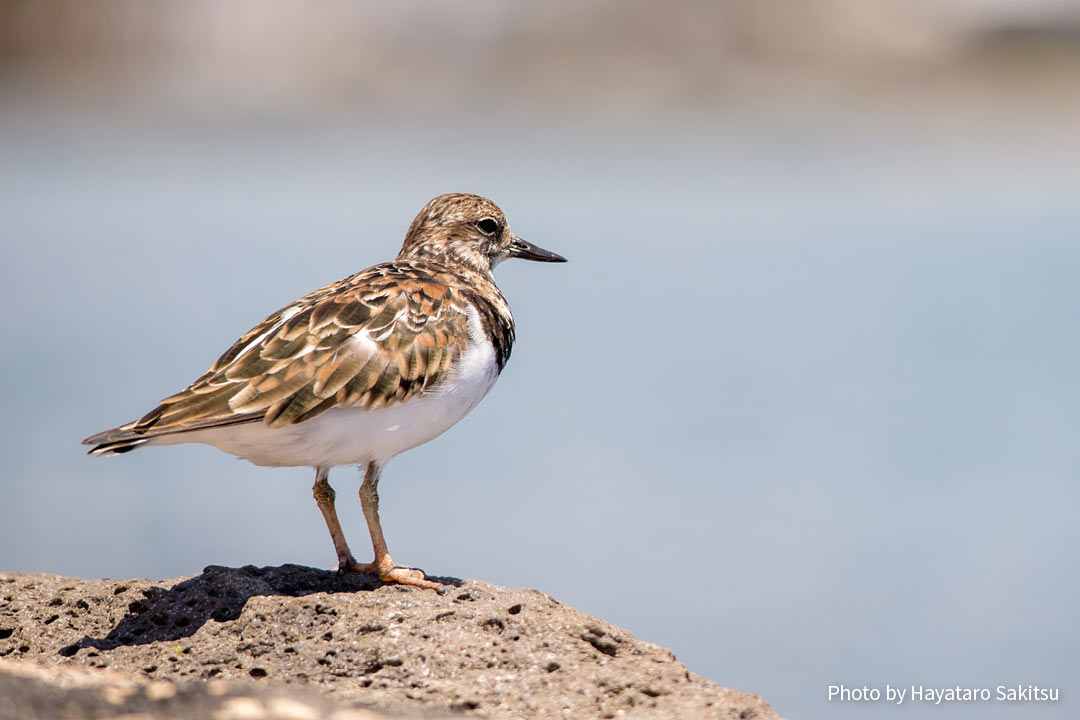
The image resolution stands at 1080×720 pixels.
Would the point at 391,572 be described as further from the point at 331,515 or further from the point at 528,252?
the point at 528,252

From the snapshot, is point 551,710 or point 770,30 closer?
point 551,710

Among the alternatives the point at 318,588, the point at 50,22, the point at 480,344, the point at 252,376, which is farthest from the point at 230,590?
the point at 50,22

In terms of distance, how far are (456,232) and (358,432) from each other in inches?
83.8

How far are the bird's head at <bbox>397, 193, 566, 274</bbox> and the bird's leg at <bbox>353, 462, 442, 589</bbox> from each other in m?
1.83

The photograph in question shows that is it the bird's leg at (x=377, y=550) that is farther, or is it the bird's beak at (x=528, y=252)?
the bird's beak at (x=528, y=252)

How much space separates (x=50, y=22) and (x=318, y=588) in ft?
134

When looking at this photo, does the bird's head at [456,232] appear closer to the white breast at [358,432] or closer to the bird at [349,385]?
the bird at [349,385]

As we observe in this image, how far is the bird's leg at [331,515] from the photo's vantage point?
6.99 meters

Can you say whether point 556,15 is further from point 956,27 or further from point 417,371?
point 417,371

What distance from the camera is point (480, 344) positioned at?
7.16 metres

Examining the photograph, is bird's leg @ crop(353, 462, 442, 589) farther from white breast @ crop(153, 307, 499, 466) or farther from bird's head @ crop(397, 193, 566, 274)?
bird's head @ crop(397, 193, 566, 274)

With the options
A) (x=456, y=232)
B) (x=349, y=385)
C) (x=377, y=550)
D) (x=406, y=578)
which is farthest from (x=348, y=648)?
(x=456, y=232)

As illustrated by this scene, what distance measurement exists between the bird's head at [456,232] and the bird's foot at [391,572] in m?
2.21

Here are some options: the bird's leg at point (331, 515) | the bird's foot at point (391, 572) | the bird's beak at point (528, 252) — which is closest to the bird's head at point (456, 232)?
the bird's beak at point (528, 252)
